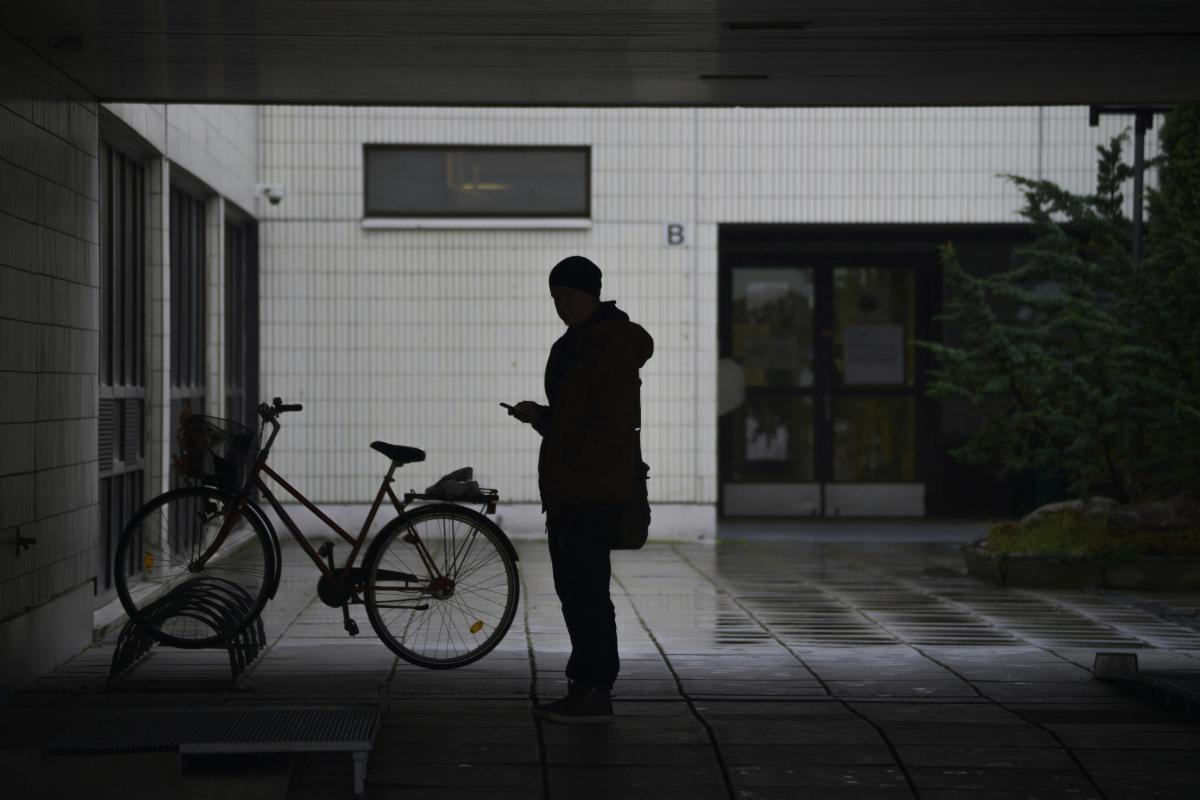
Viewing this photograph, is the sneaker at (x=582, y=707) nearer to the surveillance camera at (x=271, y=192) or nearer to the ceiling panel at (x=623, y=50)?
the ceiling panel at (x=623, y=50)

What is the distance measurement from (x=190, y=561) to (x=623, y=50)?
117 inches

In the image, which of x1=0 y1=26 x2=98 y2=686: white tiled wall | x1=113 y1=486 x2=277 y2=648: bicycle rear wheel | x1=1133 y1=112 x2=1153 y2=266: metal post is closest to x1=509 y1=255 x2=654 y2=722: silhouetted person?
x1=113 y1=486 x2=277 y2=648: bicycle rear wheel

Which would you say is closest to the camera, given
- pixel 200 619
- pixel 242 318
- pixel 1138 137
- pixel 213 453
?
pixel 200 619

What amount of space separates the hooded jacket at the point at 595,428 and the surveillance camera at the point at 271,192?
338 inches

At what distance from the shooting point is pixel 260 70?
312 inches

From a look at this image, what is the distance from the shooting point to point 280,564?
7652 millimetres

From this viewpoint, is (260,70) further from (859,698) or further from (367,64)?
(859,698)

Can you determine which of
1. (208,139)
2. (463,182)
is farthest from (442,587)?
(463,182)

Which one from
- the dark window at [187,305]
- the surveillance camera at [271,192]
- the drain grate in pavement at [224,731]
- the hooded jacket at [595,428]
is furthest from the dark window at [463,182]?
the drain grate in pavement at [224,731]

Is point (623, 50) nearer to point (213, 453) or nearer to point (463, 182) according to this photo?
point (213, 453)

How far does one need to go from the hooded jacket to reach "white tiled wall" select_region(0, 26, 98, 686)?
2.28m

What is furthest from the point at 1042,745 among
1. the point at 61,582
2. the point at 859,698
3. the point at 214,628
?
the point at 61,582

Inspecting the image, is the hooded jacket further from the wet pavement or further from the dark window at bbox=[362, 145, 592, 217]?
the dark window at bbox=[362, 145, 592, 217]

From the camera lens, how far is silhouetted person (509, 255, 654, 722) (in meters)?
6.38
